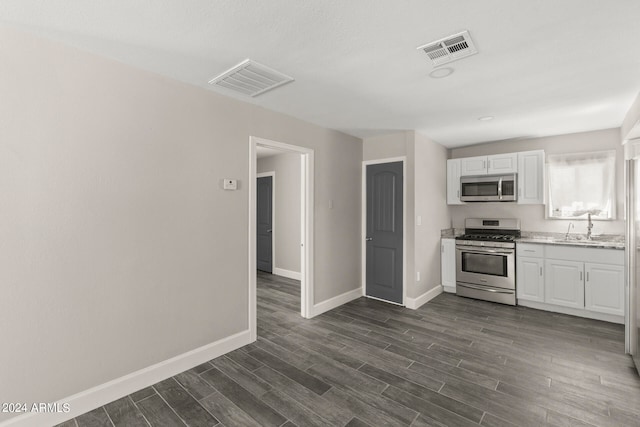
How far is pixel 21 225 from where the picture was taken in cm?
189

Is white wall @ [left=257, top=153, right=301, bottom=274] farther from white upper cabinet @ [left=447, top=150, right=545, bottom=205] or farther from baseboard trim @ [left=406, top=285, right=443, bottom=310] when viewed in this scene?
white upper cabinet @ [left=447, top=150, right=545, bottom=205]

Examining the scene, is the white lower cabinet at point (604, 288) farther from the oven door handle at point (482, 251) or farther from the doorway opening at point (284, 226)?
the doorway opening at point (284, 226)

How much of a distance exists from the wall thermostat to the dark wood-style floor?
1595 millimetres

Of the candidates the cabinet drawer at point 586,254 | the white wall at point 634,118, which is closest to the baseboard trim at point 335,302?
the cabinet drawer at point 586,254

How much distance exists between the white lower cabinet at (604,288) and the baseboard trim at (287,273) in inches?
167

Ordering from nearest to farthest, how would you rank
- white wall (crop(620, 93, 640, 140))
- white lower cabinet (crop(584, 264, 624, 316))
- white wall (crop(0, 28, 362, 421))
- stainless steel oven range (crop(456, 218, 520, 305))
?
1. white wall (crop(0, 28, 362, 421))
2. white wall (crop(620, 93, 640, 140))
3. white lower cabinet (crop(584, 264, 624, 316))
4. stainless steel oven range (crop(456, 218, 520, 305))

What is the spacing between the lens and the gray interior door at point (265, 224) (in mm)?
6543

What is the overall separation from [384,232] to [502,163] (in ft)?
6.86

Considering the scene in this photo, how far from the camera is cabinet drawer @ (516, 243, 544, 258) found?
13.7 ft

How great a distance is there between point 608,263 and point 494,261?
1.22 metres

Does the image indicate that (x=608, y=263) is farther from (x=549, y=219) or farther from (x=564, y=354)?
(x=564, y=354)

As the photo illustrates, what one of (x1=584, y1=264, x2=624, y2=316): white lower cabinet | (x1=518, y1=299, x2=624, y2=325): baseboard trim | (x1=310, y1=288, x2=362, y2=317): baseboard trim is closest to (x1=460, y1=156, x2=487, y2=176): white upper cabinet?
(x1=584, y1=264, x2=624, y2=316): white lower cabinet

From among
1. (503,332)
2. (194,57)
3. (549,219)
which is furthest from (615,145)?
(194,57)

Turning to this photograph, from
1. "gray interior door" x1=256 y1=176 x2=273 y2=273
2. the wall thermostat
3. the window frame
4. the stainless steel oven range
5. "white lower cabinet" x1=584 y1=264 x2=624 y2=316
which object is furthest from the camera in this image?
"gray interior door" x1=256 y1=176 x2=273 y2=273
